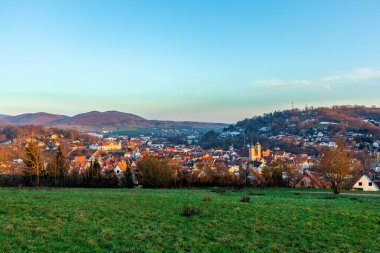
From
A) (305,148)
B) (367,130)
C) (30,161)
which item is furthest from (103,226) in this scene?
(367,130)

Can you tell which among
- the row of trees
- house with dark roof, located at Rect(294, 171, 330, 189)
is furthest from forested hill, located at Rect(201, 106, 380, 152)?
the row of trees

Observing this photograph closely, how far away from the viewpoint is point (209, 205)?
1251 cm

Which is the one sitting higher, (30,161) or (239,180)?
(30,161)

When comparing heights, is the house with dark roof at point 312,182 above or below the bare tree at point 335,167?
below

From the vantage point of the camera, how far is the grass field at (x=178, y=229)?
7254mm

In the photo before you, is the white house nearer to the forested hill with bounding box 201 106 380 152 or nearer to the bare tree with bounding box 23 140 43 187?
the bare tree with bounding box 23 140 43 187

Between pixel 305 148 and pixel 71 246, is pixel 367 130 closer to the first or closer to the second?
pixel 305 148

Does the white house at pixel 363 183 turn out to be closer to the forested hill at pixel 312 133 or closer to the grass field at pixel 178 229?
the grass field at pixel 178 229

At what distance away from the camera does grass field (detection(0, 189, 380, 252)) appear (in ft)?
23.8

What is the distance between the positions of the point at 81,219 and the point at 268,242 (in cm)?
557

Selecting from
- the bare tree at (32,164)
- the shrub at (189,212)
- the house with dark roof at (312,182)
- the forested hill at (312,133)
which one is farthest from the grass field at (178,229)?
the forested hill at (312,133)

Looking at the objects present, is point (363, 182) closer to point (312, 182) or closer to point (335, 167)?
point (312, 182)

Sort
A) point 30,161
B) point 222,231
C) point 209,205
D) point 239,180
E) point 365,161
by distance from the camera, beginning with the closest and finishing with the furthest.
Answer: point 222,231 → point 209,205 → point 30,161 → point 239,180 → point 365,161

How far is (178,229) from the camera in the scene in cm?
875
